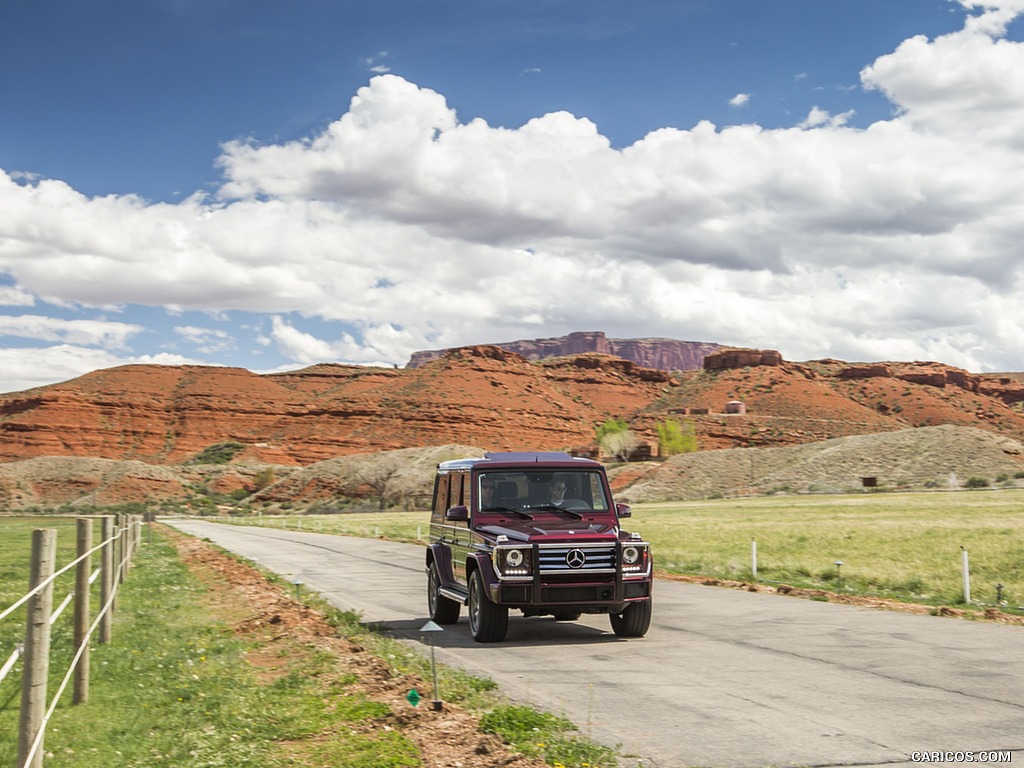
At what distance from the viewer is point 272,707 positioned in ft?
28.9

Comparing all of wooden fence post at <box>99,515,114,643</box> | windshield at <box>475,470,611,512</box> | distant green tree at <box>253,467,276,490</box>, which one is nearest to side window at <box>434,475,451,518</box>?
windshield at <box>475,470,611,512</box>

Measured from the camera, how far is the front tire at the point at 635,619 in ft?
43.9

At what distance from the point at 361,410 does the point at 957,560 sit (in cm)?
12420

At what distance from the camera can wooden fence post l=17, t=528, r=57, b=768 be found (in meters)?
6.02

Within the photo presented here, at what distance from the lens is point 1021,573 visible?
23.0 meters

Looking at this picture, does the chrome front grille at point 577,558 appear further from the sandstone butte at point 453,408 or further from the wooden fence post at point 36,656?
the sandstone butte at point 453,408

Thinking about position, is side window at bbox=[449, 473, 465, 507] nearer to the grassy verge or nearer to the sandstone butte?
the grassy verge

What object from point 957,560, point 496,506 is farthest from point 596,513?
point 957,560

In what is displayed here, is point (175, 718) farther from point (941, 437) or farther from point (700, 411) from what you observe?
point (700, 411)

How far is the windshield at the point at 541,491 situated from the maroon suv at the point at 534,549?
0.05 ft

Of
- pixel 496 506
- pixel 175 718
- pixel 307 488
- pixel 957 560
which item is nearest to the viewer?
pixel 175 718

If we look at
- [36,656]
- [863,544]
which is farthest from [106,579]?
[863,544]

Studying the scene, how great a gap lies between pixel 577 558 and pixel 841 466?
279ft

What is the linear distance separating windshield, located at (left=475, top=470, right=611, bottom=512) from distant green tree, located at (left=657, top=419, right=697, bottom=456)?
Answer: 4604 inches
